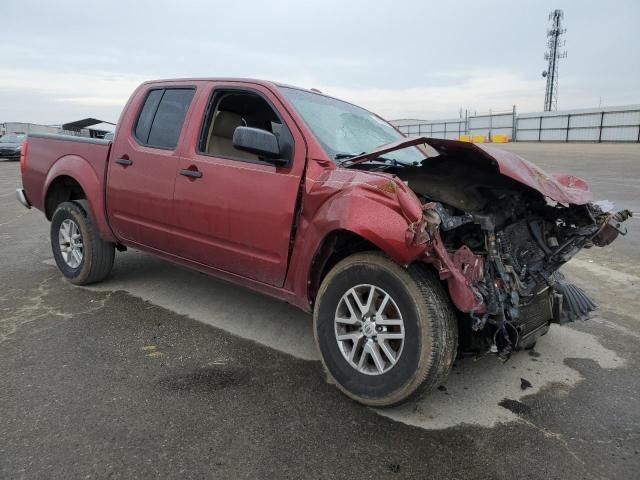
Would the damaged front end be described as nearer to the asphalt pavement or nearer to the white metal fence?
the asphalt pavement

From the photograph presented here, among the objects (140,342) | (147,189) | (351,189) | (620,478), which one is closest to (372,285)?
(351,189)

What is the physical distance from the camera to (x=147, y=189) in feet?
13.4

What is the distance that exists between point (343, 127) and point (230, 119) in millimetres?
998

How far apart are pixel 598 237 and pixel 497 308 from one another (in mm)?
1127

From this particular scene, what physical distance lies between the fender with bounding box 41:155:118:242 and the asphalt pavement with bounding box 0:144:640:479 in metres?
0.67

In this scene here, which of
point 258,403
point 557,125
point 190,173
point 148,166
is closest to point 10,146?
point 148,166

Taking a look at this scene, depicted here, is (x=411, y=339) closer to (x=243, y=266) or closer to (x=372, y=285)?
(x=372, y=285)

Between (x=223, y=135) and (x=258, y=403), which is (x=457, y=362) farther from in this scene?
(x=223, y=135)

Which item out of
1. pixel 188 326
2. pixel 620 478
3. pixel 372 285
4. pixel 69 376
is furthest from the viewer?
pixel 188 326

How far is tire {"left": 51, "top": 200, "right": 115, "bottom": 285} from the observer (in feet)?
15.5

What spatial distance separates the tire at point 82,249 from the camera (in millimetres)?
4734

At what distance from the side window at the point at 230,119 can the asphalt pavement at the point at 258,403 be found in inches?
55.0

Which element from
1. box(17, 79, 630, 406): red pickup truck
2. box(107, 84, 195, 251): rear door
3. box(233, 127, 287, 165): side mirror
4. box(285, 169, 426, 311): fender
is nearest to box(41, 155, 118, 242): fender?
box(107, 84, 195, 251): rear door

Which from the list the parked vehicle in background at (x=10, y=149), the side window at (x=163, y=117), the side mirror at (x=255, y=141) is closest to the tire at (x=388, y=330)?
the side mirror at (x=255, y=141)
